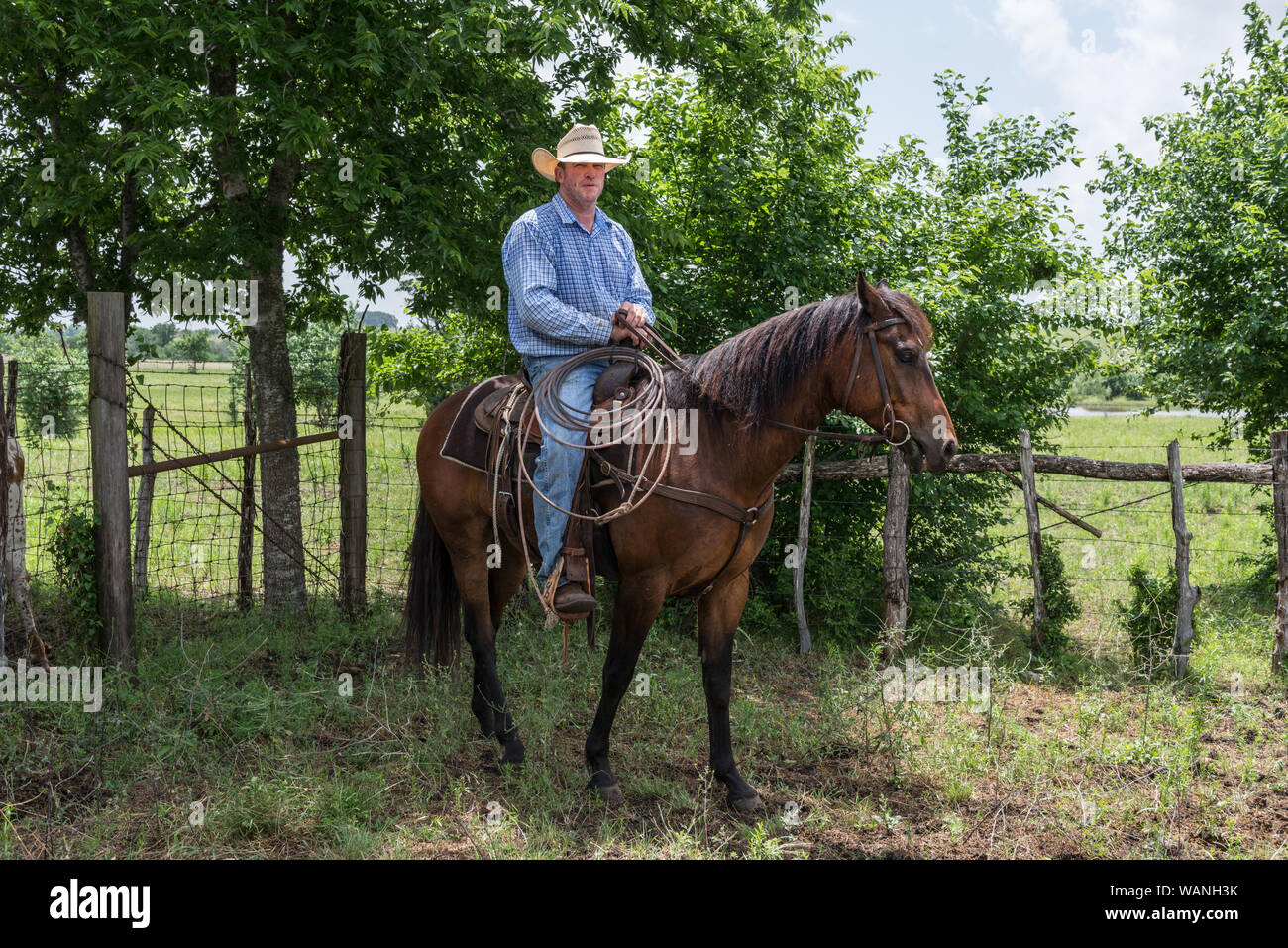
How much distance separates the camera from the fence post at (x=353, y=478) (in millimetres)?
7902

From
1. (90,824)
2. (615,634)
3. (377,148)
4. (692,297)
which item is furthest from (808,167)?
(90,824)

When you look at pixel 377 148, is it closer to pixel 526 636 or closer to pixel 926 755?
pixel 526 636

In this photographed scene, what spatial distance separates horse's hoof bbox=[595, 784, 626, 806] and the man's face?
3.07m

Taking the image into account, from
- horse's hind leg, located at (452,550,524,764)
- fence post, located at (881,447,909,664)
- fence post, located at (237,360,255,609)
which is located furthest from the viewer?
fence post, located at (237,360,255,609)

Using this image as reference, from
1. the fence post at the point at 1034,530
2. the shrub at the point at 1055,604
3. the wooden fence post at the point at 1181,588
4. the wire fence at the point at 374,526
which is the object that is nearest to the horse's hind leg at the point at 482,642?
the wire fence at the point at 374,526

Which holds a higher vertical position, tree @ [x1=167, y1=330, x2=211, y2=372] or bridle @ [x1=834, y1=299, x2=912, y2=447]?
tree @ [x1=167, y1=330, x2=211, y2=372]

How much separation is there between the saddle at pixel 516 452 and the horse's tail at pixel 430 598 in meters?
0.73

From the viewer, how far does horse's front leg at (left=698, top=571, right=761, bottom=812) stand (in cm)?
482

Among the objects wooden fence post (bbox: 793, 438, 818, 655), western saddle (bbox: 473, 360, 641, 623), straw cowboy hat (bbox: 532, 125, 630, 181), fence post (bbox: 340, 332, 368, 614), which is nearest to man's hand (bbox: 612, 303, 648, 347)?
western saddle (bbox: 473, 360, 641, 623)

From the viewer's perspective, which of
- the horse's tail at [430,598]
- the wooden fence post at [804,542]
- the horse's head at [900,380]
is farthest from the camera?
the wooden fence post at [804,542]

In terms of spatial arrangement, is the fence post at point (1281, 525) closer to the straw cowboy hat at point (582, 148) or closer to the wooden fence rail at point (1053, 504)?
the wooden fence rail at point (1053, 504)

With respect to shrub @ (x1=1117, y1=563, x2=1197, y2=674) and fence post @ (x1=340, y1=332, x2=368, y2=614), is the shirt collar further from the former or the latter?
shrub @ (x1=1117, y1=563, x2=1197, y2=674)

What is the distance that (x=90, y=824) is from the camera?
14.1ft

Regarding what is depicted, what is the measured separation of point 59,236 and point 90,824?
556 cm
